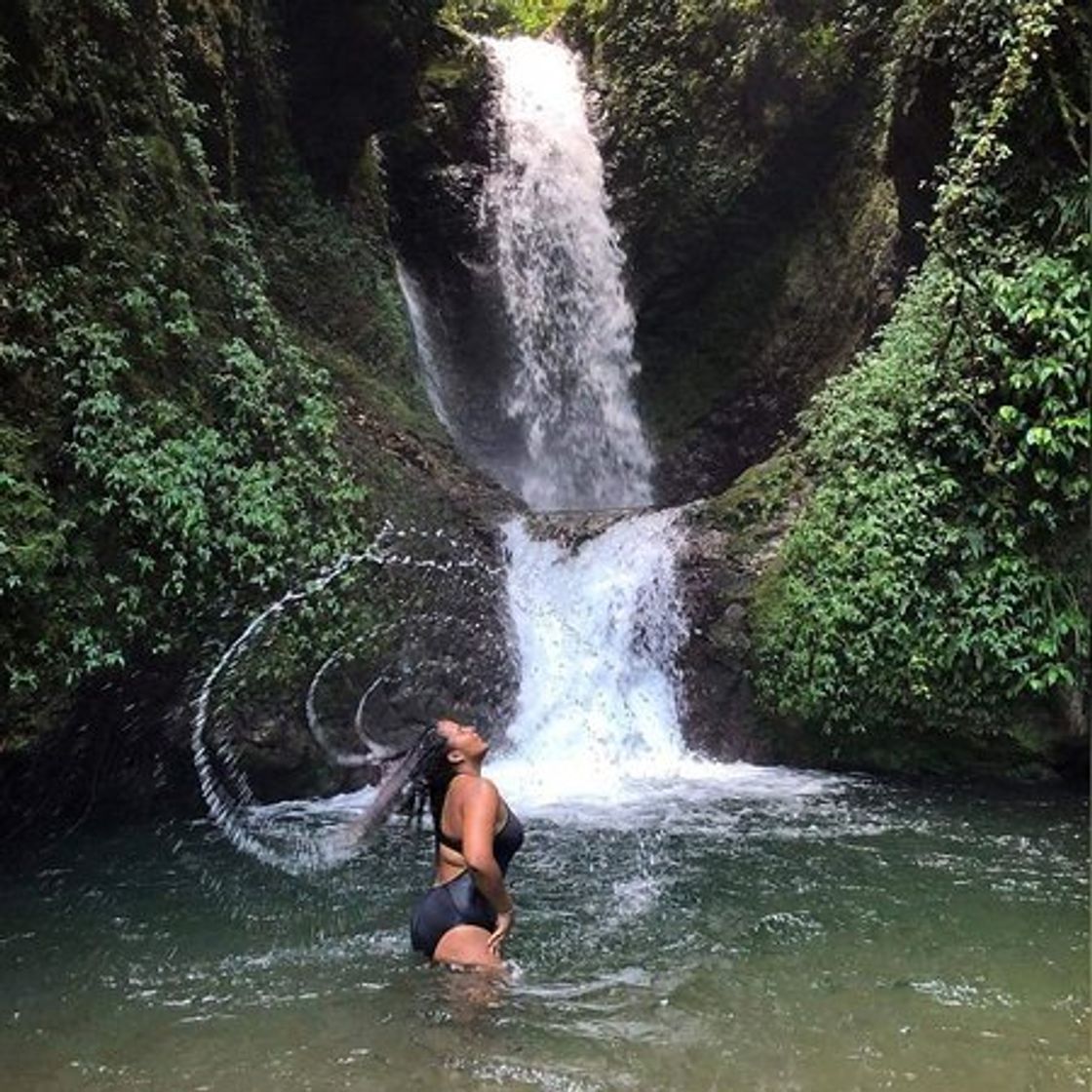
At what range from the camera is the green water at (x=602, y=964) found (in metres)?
4.17

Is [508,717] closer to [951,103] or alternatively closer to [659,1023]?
[659,1023]

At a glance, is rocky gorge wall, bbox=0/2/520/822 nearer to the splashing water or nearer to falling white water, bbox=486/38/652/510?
the splashing water

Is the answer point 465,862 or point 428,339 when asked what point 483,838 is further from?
point 428,339

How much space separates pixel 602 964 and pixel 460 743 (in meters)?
1.21

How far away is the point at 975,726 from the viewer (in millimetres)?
8680

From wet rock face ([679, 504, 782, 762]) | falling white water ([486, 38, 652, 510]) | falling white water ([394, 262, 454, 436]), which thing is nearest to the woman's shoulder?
wet rock face ([679, 504, 782, 762])

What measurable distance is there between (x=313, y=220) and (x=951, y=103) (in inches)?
294

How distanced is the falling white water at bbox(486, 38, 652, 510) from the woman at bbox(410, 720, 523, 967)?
10.5 meters

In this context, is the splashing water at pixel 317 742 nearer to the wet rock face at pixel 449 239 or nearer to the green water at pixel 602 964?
the green water at pixel 602 964

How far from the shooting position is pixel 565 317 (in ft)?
52.9

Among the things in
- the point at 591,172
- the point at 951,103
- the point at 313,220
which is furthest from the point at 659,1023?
the point at 591,172

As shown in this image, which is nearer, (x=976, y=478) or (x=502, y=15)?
(x=976, y=478)

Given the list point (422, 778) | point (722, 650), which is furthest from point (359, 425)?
point (422, 778)

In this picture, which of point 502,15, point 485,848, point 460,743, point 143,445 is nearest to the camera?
point 485,848
